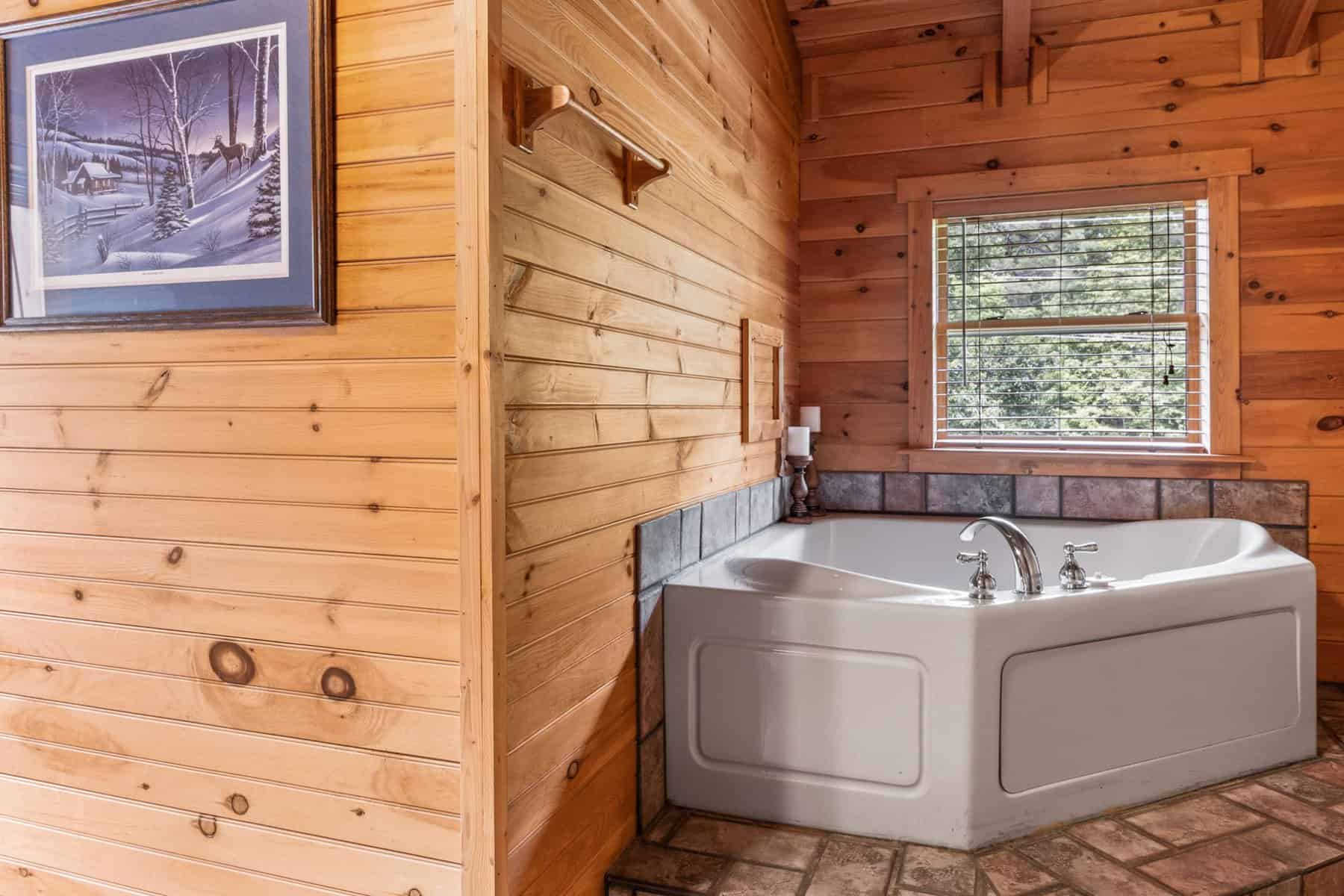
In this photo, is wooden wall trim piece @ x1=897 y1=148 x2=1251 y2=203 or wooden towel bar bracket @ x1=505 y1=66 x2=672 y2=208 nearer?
wooden towel bar bracket @ x1=505 y1=66 x2=672 y2=208

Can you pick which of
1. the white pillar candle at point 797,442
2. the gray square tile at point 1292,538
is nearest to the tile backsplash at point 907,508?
the gray square tile at point 1292,538

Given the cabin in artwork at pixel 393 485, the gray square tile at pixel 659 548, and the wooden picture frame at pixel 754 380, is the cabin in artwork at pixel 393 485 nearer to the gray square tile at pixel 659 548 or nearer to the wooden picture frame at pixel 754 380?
the gray square tile at pixel 659 548

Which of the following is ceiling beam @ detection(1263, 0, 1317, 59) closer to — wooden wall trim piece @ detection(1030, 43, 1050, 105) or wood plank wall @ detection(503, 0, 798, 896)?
wooden wall trim piece @ detection(1030, 43, 1050, 105)

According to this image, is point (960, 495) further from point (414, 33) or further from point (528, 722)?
point (414, 33)

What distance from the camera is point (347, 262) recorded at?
146cm

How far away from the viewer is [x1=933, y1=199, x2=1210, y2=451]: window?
3.29 meters

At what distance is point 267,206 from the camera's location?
4.73 feet

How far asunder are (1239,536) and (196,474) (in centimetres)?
292

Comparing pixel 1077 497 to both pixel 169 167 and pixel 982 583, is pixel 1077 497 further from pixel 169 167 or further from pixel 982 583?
pixel 169 167

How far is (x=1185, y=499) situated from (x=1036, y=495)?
0.50m

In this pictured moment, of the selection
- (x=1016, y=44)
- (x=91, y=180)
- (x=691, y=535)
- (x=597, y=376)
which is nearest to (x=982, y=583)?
(x=691, y=535)

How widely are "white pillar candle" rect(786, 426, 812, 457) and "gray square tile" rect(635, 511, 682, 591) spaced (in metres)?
1.21

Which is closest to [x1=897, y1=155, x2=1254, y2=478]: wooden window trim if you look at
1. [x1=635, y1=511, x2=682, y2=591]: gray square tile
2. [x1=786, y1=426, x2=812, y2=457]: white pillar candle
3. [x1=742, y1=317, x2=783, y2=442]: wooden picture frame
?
[x1=786, y1=426, x2=812, y2=457]: white pillar candle

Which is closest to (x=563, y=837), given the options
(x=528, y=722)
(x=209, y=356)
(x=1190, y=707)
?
(x=528, y=722)
